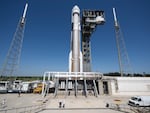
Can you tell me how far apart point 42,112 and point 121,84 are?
69.8ft

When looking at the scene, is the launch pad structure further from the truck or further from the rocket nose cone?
the truck

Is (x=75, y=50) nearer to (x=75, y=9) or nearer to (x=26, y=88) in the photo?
(x=75, y=9)

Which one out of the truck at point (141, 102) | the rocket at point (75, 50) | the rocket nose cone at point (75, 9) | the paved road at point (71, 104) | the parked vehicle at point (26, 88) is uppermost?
the rocket nose cone at point (75, 9)

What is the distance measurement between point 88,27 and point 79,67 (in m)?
18.3

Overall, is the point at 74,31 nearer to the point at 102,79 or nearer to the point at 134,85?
the point at 102,79

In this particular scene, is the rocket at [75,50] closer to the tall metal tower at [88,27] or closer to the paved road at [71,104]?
the tall metal tower at [88,27]

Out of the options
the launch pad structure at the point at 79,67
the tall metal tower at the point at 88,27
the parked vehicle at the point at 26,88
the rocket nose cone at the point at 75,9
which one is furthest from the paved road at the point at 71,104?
the rocket nose cone at the point at 75,9

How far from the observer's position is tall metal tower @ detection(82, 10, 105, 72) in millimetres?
41219

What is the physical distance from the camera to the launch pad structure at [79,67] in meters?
29.5

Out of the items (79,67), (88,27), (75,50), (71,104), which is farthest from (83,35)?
(71,104)

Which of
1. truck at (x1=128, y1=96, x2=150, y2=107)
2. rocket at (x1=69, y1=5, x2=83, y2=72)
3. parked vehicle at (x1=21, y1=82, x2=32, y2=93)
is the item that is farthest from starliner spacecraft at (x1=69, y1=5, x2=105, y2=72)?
truck at (x1=128, y1=96, x2=150, y2=107)

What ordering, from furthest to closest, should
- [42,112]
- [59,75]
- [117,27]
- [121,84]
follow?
1. [117,27]
2. [59,75]
3. [121,84]
4. [42,112]

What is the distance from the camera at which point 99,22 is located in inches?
1593

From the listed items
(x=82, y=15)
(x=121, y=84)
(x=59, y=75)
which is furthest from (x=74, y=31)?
(x=121, y=84)
